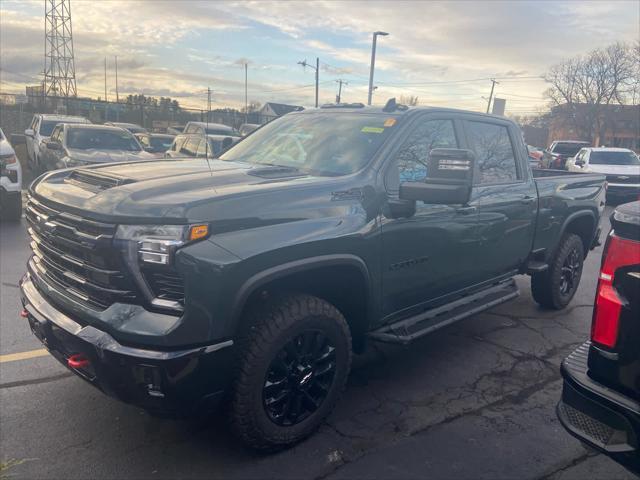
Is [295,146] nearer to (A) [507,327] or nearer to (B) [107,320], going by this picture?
(B) [107,320]

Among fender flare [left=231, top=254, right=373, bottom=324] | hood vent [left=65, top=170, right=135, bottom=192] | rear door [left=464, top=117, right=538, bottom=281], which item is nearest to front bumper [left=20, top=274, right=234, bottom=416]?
fender flare [left=231, top=254, right=373, bottom=324]

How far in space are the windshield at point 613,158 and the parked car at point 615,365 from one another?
58.5 ft

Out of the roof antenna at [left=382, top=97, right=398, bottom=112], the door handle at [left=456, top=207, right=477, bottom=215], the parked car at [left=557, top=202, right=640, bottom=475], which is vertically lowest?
the parked car at [left=557, top=202, right=640, bottom=475]

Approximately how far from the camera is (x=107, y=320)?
8.29 feet

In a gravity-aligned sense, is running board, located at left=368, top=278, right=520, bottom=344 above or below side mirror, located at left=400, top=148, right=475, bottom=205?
below

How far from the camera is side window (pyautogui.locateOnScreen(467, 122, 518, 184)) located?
4.39 m

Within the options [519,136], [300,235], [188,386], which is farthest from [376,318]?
[519,136]

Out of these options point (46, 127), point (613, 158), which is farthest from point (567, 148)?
point (46, 127)

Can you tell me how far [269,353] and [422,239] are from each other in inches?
55.8

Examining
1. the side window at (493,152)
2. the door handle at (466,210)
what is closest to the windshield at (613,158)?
the side window at (493,152)

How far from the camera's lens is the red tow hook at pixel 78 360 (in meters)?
2.64

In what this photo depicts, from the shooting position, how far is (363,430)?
10.9 feet

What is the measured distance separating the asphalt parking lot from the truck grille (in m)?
0.90

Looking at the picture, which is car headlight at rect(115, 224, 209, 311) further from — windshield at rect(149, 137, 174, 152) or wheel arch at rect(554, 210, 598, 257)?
windshield at rect(149, 137, 174, 152)
